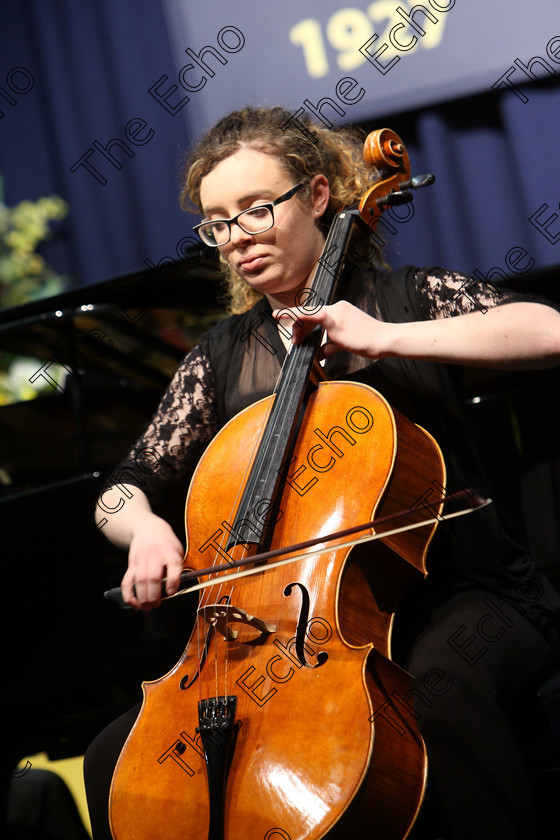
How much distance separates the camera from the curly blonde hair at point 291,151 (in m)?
1.43

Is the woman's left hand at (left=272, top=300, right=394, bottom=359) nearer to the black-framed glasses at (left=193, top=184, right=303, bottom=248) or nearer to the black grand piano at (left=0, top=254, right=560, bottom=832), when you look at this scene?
the black-framed glasses at (left=193, top=184, right=303, bottom=248)

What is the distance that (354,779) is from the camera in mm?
836

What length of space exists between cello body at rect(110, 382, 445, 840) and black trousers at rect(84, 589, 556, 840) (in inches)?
2.3

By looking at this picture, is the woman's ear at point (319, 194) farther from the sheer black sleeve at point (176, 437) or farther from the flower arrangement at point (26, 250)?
the flower arrangement at point (26, 250)

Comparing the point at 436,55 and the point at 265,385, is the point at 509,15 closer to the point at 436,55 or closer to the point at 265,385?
the point at 436,55

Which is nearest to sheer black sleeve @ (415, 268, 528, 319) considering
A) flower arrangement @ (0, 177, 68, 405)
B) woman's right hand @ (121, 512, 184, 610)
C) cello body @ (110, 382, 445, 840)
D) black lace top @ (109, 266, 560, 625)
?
black lace top @ (109, 266, 560, 625)

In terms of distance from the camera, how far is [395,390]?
1.32 meters

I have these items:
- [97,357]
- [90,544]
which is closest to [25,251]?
[97,357]

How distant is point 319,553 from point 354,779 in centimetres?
29

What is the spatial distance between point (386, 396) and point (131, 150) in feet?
6.91

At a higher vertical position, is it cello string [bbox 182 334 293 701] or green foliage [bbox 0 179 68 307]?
green foliage [bbox 0 179 68 307]

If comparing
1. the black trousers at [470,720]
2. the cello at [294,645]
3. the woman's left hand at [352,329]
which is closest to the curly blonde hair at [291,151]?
the cello at [294,645]

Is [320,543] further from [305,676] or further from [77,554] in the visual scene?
[77,554]

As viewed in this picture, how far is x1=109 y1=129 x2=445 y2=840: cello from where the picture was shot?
87cm
